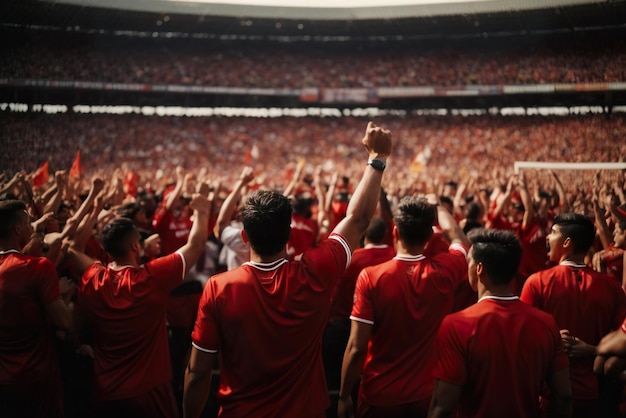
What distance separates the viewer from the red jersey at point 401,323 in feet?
9.73

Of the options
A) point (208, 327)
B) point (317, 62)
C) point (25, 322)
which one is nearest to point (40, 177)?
point (25, 322)

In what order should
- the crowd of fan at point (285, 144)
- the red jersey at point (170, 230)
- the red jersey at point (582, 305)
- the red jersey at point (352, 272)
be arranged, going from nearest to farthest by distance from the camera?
1. the red jersey at point (582, 305)
2. the red jersey at point (352, 272)
3. the red jersey at point (170, 230)
4. the crowd of fan at point (285, 144)

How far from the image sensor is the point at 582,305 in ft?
10.6

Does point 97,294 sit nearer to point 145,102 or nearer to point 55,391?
point 55,391

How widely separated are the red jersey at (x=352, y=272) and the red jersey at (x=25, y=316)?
218cm

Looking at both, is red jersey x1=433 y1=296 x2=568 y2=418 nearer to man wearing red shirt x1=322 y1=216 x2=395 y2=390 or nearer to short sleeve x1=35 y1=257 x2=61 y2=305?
man wearing red shirt x1=322 y1=216 x2=395 y2=390

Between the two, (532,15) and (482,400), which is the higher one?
(532,15)

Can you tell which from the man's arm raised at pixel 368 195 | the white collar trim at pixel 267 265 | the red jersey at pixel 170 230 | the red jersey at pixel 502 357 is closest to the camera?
the red jersey at pixel 502 357

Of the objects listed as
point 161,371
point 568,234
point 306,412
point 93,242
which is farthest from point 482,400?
point 93,242

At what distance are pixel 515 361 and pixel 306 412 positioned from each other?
920 millimetres

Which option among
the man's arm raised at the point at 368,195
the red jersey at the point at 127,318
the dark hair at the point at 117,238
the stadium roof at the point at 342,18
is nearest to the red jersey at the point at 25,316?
the red jersey at the point at 127,318

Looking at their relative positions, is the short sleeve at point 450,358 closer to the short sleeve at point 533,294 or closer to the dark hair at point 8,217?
the short sleeve at point 533,294

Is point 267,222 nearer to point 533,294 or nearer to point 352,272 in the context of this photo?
point 533,294

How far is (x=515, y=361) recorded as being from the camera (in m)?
2.30
